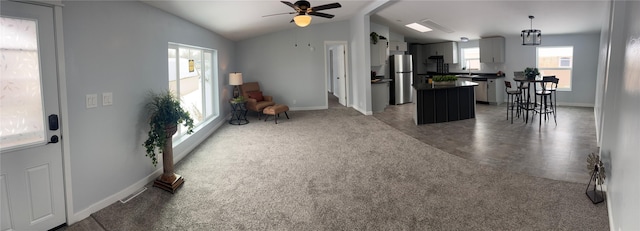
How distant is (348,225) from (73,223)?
219 cm

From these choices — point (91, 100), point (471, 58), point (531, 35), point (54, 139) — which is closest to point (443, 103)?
point (531, 35)

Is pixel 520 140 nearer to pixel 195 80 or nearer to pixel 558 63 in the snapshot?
pixel 558 63

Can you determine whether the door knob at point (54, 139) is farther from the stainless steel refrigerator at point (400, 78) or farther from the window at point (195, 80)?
the stainless steel refrigerator at point (400, 78)

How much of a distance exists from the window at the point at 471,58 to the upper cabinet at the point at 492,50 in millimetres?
865

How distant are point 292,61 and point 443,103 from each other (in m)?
3.99

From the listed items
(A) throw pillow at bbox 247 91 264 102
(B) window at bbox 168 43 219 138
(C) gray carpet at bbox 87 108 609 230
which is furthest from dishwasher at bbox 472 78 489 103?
(B) window at bbox 168 43 219 138

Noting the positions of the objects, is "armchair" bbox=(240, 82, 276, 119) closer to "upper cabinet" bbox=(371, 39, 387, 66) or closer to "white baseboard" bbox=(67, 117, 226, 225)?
"upper cabinet" bbox=(371, 39, 387, 66)

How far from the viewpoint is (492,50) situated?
9.57m

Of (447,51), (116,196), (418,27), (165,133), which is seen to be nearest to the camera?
(116,196)

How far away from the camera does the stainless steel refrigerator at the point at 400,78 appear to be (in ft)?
32.1

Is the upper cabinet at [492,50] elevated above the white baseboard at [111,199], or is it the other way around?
the upper cabinet at [492,50]

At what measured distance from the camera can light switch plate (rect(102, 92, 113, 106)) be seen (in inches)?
119

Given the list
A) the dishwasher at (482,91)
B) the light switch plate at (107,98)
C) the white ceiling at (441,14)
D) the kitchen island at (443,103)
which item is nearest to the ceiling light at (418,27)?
the white ceiling at (441,14)

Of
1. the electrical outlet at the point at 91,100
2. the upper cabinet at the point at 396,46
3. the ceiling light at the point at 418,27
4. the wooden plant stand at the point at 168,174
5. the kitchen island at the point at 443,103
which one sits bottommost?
the wooden plant stand at the point at 168,174
